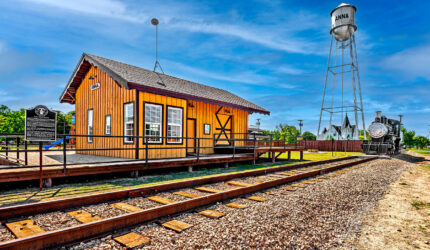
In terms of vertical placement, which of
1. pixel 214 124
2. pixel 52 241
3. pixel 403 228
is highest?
pixel 214 124

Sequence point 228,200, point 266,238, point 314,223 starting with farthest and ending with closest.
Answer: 1. point 228,200
2. point 314,223
3. point 266,238

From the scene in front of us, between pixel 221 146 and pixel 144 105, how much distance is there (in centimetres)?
596

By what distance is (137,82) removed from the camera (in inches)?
402

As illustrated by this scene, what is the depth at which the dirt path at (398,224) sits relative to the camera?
3592 millimetres

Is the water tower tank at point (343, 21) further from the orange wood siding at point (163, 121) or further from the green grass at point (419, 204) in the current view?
the green grass at point (419, 204)

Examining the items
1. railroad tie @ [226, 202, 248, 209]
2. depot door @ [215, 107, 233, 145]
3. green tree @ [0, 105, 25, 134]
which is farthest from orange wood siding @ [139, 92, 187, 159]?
green tree @ [0, 105, 25, 134]

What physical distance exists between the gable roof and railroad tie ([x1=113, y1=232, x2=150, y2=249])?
7.42 meters

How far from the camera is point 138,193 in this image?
219 inches

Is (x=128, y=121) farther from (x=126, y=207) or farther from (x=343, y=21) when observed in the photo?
(x=343, y=21)

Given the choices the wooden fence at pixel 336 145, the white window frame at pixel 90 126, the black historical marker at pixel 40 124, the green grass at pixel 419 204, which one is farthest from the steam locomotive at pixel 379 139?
the black historical marker at pixel 40 124

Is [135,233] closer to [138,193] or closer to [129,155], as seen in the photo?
[138,193]

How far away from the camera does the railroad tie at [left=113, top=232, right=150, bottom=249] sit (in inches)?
126

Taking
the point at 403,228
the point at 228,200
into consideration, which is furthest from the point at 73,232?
the point at 403,228

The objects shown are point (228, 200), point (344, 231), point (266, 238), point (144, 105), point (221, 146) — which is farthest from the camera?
point (221, 146)
